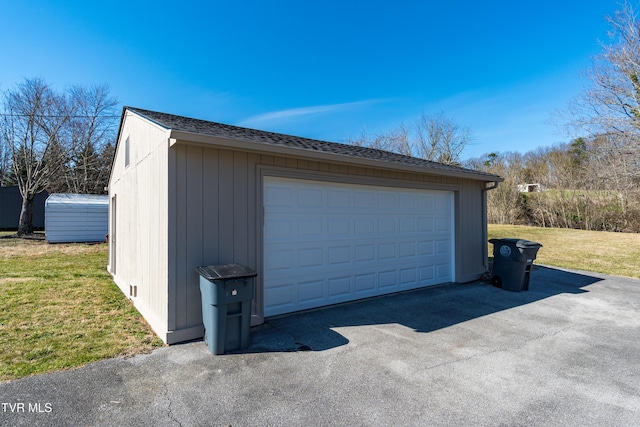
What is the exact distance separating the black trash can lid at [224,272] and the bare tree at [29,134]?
17513 mm

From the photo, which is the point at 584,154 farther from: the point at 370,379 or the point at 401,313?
the point at 370,379

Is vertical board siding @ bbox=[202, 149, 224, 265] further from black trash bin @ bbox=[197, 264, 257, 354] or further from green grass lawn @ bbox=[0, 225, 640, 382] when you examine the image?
green grass lawn @ bbox=[0, 225, 640, 382]

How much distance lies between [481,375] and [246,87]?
40.0 feet

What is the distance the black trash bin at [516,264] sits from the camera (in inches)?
253

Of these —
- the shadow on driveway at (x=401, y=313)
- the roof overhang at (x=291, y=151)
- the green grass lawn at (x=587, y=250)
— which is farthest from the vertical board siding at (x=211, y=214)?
the green grass lawn at (x=587, y=250)

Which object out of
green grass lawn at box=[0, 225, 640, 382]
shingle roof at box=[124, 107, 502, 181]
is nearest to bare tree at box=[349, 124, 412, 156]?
green grass lawn at box=[0, 225, 640, 382]

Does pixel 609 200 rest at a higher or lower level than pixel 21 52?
lower

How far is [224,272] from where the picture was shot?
11.4ft

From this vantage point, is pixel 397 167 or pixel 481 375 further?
pixel 397 167

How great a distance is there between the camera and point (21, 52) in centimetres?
1098

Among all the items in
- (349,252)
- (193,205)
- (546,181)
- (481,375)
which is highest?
(546,181)

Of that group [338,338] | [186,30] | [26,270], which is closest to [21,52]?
[186,30]

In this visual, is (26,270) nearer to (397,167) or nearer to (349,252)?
(349,252)

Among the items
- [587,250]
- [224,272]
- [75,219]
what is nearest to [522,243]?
[224,272]
